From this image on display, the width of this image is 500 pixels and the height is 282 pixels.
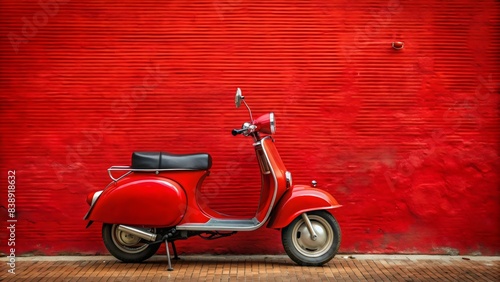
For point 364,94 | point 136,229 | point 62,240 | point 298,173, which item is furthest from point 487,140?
point 62,240

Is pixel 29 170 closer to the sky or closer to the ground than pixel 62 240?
closer to the sky

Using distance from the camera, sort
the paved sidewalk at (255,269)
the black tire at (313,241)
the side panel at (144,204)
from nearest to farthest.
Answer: the paved sidewalk at (255,269)
the side panel at (144,204)
the black tire at (313,241)

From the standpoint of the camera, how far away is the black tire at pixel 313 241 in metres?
7.59

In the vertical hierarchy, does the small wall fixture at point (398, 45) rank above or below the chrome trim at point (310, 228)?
above

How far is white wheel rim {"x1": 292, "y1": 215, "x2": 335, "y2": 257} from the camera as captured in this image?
25.0ft

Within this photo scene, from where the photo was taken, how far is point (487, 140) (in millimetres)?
8438

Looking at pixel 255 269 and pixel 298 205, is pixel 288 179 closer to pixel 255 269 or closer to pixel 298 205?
pixel 298 205

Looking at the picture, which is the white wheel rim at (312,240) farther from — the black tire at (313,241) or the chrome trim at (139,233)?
the chrome trim at (139,233)

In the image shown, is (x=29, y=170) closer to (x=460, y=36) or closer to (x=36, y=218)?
(x=36, y=218)

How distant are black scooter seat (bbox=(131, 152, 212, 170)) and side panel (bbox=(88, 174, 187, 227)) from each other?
17 centimetres

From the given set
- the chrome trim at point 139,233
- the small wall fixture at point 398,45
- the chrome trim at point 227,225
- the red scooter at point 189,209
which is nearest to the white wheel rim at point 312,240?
the red scooter at point 189,209

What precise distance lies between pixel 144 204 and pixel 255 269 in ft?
4.41

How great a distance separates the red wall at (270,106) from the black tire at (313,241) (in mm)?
732

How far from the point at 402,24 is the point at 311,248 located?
9.58 ft
